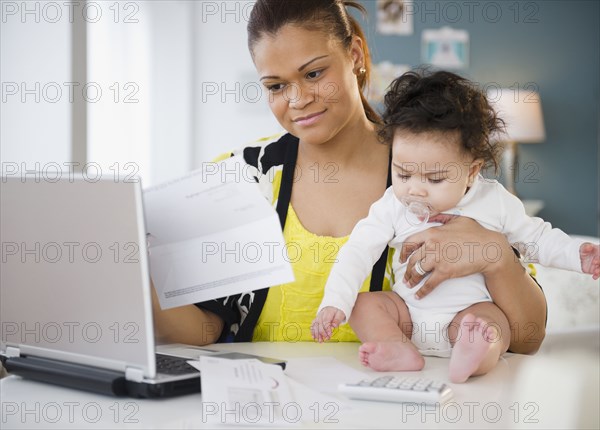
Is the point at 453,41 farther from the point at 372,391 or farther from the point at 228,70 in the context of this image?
the point at 372,391

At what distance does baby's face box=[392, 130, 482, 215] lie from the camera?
4.34ft

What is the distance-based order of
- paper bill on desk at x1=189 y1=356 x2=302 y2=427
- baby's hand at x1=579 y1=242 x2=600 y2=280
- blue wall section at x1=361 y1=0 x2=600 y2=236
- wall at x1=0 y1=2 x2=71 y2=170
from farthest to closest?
blue wall section at x1=361 y1=0 x2=600 y2=236 → wall at x1=0 y1=2 x2=71 y2=170 → baby's hand at x1=579 y1=242 x2=600 y2=280 → paper bill on desk at x1=189 y1=356 x2=302 y2=427

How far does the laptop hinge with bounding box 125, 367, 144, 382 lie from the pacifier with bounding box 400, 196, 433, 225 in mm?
588

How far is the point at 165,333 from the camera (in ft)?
4.48

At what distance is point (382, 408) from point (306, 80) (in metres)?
0.72

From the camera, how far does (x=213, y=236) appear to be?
1118 millimetres

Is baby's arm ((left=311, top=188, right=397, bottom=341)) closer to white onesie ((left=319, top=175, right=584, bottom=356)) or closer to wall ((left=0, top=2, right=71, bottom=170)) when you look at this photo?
white onesie ((left=319, top=175, right=584, bottom=356))

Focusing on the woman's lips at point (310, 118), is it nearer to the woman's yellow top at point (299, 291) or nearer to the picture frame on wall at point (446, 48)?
the woman's yellow top at point (299, 291)

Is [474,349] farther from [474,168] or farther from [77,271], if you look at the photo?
[77,271]

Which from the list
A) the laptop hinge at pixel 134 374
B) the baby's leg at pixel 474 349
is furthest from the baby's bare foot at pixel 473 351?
the laptop hinge at pixel 134 374

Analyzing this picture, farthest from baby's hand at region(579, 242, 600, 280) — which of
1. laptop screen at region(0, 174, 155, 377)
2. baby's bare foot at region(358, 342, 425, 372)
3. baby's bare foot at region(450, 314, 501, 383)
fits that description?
laptop screen at region(0, 174, 155, 377)

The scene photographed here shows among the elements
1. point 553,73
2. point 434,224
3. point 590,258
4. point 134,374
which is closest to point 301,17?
point 434,224

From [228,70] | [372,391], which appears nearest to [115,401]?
[372,391]

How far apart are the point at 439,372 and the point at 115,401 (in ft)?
1.60
